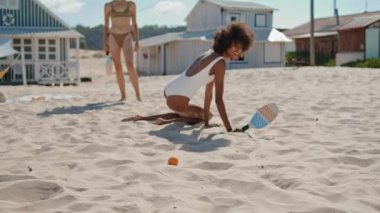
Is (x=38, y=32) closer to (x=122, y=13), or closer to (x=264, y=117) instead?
(x=122, y=13)

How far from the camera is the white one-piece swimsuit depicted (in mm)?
4963

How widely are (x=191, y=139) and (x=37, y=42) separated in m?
17.9

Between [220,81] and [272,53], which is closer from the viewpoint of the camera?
[220,81]

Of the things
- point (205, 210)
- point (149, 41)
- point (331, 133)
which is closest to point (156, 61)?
point (149, 41)

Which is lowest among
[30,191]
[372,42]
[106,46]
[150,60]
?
[30,191]

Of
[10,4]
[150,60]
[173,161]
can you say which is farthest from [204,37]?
[173,161]

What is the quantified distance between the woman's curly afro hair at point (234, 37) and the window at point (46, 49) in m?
18.0

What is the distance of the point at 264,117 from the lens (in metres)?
4.70

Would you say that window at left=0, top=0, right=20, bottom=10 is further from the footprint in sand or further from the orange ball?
the footprint in sand

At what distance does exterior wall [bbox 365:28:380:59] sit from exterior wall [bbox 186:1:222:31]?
10087 millimetres

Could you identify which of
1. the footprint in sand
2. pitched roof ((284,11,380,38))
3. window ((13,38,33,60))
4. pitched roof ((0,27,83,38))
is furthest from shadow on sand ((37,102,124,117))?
pitched roof ((284,11,380,38))

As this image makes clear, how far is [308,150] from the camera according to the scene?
12.2 feet

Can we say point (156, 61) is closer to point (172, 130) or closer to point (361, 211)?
point (172, 130)

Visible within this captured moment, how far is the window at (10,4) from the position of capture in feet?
66.7
